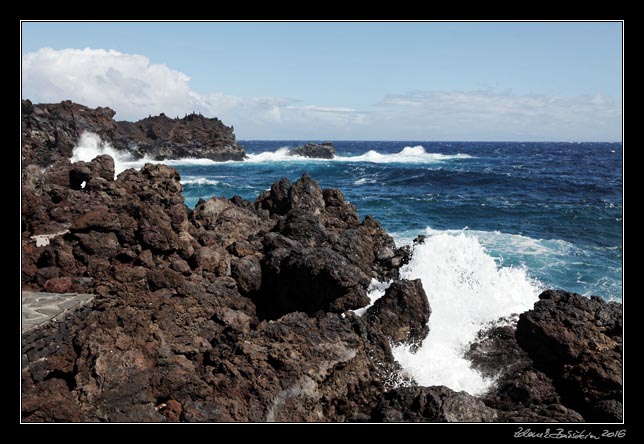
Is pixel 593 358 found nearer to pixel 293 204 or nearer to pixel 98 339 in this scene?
pixel 98 339

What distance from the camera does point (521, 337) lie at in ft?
25.6

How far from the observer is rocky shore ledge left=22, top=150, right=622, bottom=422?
573 cm

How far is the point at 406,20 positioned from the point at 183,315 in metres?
5.50

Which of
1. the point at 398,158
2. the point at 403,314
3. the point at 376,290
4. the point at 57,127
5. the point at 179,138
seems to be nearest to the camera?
the point at 403,314

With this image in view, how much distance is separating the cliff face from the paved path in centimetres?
3443

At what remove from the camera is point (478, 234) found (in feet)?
69.5

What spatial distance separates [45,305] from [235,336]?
8.89 feet

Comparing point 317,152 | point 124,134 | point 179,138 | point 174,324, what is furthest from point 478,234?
point 317,152

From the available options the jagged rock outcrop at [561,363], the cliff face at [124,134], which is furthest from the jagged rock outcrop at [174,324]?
the cliff face at [124,134]

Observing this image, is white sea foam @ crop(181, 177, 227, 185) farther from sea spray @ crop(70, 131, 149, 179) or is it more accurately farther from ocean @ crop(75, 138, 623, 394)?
sea spray @ crop(70, 131, 149, 179)

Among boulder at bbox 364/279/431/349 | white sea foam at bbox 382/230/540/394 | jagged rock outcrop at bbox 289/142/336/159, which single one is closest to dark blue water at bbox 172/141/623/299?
white sea foam at bbox 382/230/540/394

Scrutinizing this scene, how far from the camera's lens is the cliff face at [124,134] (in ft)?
146

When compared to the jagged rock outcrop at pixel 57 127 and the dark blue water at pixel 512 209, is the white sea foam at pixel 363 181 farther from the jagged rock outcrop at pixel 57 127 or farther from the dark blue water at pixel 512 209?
the jagged rock outcrop at pixel 57 127

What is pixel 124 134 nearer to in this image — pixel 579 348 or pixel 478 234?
pixel 478 234
